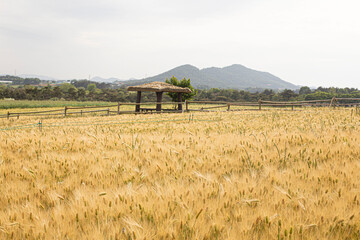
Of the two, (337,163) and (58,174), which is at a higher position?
(337,163)

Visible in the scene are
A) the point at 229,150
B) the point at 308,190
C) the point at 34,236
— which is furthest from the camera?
the point at 229,150

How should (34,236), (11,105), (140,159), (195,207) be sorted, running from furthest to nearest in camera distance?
(11,105) < (140,159) < (195,207) < (34,236)

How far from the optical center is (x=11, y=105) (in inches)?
2344

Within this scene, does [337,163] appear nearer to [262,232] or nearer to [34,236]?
A: [262,232]

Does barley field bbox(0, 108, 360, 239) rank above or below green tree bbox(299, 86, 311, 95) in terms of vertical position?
below

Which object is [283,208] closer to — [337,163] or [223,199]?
[223,199]

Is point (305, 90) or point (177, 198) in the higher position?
point (305, 90)

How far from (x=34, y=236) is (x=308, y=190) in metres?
2.36

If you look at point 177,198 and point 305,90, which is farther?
point 305,90

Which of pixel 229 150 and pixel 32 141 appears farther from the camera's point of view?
pixel 32 141

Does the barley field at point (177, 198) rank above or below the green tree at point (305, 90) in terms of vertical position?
below

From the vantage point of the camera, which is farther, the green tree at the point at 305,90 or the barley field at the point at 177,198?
the green tree at the point at 305,90

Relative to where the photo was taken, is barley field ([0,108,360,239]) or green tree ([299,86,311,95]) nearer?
barley field ([0,108,360,239])

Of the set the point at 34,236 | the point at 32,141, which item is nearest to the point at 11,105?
the point at 32,141
